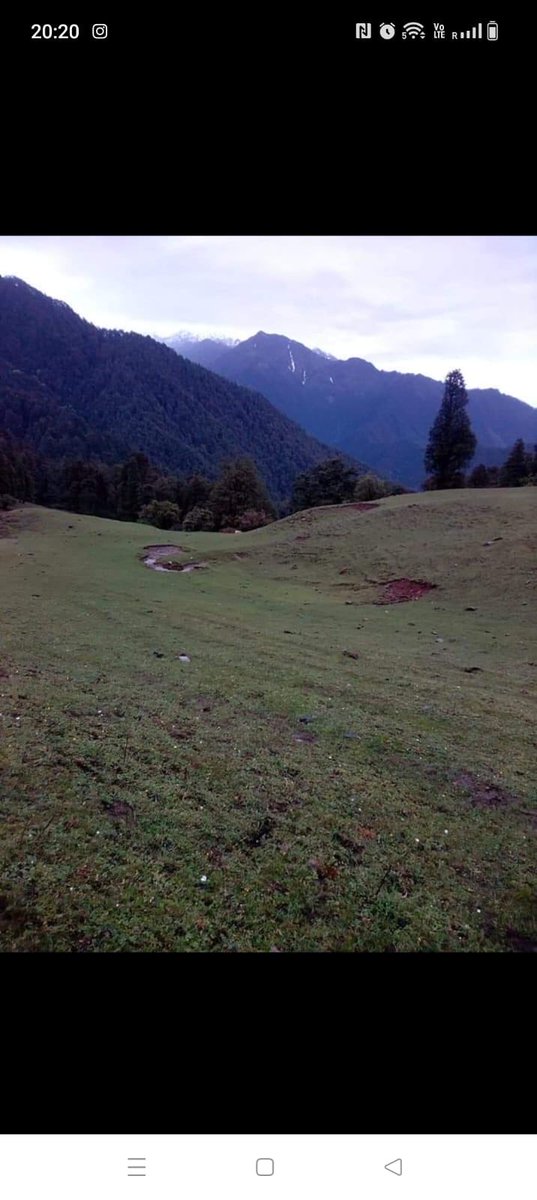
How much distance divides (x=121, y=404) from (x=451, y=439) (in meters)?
119

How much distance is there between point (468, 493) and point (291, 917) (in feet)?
109

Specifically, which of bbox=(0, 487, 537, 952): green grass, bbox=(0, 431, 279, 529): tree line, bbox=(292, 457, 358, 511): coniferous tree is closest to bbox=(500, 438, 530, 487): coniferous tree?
bbox=(292, 457, 358, 511): coniferous tree

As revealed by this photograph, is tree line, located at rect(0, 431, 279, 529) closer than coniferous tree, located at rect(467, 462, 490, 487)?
Yes

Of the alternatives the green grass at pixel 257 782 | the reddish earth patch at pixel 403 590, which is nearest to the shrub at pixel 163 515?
the reddish earth patch at pixel 403 590

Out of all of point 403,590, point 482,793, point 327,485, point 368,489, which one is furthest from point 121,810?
point 327,485

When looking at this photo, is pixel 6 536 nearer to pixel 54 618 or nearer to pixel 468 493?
pixel 54 618
